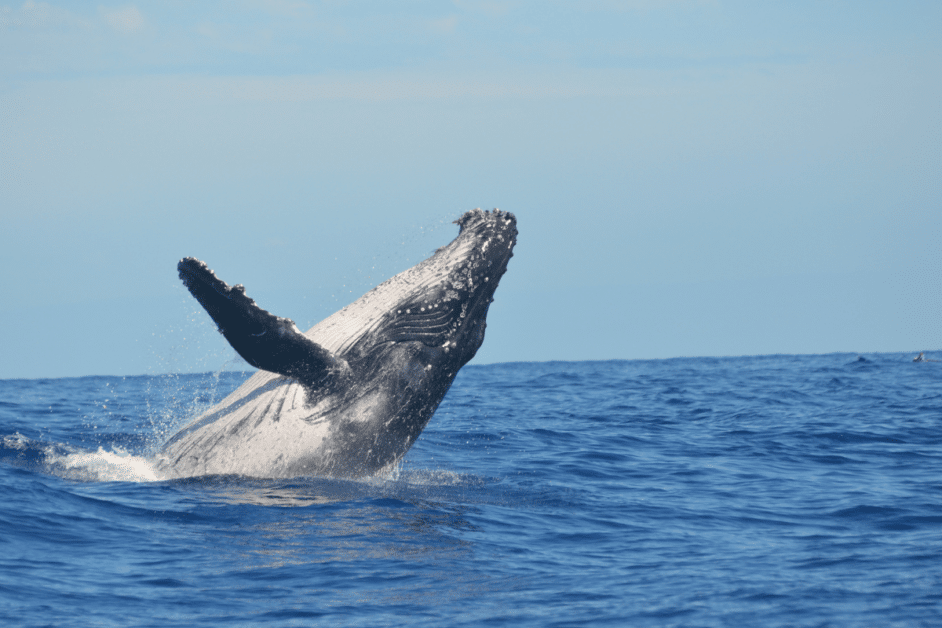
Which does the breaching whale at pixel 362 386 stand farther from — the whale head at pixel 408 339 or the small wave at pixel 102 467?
the small wave at pixel 102 467

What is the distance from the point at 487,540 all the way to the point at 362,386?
2.22 meters

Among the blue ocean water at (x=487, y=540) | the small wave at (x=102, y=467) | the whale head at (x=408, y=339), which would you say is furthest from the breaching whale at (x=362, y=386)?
the blue ocean water at (x=487, y=540)

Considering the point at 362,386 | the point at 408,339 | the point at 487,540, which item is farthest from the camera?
the point at 408,339

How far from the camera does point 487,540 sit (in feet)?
26.1

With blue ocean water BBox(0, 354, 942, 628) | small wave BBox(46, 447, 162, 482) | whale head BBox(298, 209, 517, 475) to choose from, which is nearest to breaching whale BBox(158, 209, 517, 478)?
whale head BBox(298, 209, 517, 475)

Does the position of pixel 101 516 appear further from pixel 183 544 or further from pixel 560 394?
pixel 560 394

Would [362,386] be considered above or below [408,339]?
below

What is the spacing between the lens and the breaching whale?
9.24m

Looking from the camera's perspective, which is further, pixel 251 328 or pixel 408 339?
pixel 408 339

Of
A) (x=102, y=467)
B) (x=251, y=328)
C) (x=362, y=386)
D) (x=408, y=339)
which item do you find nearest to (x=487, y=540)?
(x=362, y=386)

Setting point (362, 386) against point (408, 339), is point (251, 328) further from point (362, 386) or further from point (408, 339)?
point (408, 339)

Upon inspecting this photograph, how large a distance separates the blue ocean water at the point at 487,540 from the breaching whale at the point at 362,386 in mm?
345

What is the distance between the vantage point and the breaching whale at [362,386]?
30.3ft

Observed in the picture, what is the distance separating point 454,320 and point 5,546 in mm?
4571
